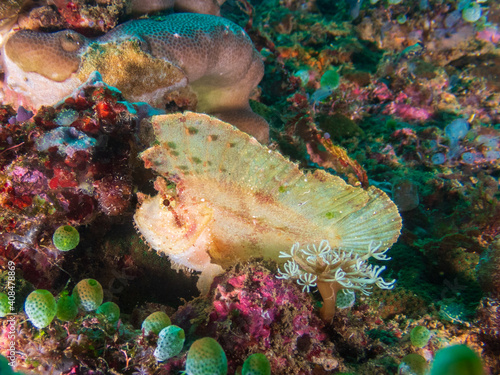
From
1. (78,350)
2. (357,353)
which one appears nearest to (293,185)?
(357,353)

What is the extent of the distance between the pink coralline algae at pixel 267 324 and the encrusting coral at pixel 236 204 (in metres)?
0.54

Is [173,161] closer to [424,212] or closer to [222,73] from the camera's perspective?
[222,73]

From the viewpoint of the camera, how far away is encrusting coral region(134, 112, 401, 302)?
93.0 inches

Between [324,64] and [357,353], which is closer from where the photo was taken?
[357,353]

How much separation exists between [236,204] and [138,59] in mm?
2316

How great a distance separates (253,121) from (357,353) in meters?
3.39

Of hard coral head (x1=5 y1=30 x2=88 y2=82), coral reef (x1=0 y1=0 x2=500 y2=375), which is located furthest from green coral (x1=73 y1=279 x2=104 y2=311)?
hard coral head (x1=5 y1=30 x2=88 y2=82)

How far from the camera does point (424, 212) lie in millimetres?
4262

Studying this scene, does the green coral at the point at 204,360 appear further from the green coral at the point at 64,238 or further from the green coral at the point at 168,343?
the green coral at the point at 64,238

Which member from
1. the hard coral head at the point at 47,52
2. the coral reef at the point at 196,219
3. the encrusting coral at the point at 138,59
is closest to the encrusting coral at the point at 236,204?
the coral reef at the point at 196,219

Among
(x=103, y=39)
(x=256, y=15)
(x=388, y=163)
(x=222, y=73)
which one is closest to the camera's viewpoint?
(x=103, y=39)

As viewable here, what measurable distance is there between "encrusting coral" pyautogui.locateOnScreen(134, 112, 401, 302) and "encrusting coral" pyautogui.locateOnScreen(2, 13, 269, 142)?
1629 millimetres

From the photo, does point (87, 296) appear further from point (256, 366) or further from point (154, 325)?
point (256, 366)

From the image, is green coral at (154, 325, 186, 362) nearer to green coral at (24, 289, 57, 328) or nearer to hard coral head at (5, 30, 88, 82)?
green coral at (24, 289, 57, 328)
